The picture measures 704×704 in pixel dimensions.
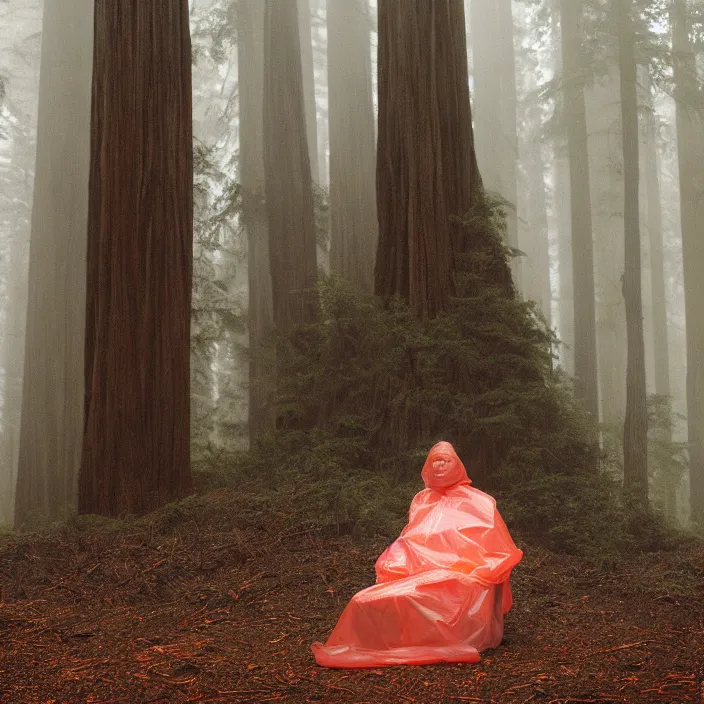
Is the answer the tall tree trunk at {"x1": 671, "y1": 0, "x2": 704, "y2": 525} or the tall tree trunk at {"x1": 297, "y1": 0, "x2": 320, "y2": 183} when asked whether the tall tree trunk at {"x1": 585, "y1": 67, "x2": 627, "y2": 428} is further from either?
the tall tree trunk at {"x1": 297, "y1": 0, "x2": 320, "y2": 183}

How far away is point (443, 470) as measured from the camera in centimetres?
511

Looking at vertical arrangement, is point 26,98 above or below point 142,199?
above

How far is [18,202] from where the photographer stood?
2620 centimetres

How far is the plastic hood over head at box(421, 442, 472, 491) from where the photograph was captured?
5105 mm

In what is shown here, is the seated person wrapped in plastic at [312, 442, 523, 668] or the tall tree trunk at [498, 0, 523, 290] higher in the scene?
the tall tree trunk at [498, 0, 523, 290]

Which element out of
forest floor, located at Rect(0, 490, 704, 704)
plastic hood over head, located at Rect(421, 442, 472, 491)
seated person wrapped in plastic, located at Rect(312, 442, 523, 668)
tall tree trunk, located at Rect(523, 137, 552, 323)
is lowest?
forest floor, located at Rect(0, 490, 704, 704)

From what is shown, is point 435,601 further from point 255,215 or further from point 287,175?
point 255,215

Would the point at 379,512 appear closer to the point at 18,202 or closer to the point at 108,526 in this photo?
the point at 108,526

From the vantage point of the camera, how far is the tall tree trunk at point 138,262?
7.69m

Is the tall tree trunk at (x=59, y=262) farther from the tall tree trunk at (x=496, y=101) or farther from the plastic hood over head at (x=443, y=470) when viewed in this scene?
the tall tree trunk at (x=496, y=101)

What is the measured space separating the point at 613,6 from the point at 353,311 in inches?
343

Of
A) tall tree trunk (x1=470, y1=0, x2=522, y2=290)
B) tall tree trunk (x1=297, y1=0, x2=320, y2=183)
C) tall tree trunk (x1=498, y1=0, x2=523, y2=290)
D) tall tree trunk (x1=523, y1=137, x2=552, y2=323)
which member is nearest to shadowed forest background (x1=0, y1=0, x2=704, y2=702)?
tall tree trunk (x1=297, y1=0, x2=320, y2=183)

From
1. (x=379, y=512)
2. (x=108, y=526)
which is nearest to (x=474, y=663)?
(x=379, y=512)

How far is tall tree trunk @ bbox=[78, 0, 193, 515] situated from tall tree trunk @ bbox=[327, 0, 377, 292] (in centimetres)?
502
